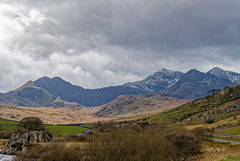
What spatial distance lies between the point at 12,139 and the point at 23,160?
101 ft

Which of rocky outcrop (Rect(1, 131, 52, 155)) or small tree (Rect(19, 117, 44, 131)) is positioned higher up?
small tree (Rect(19, 117, 44, 131))

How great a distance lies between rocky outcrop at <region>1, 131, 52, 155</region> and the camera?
71.8 m

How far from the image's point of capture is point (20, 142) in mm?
76500

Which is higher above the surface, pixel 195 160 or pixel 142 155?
pixel 142 155

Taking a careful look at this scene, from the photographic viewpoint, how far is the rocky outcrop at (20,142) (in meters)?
71.8

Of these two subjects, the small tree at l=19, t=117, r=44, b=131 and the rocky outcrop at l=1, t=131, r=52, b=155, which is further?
the small tree at l=19, t=117, r=44, b=131

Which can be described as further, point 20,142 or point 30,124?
point 30,124

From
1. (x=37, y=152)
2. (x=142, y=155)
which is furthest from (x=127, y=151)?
(x=37, y=152)

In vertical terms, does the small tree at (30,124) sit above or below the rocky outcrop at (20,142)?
above

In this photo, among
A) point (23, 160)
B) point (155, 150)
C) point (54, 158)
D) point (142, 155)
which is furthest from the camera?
point (23, 160)

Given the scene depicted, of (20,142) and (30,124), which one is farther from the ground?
(30,124)

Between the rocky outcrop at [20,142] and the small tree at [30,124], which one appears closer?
the rocky outcrop at [20,142]

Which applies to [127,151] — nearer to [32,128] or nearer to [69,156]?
[69,156]

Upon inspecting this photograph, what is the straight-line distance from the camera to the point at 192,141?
178 feet
